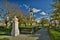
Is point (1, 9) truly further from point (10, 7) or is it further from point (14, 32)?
point (14, 32)

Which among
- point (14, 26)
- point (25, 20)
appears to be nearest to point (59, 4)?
point (14, 26)

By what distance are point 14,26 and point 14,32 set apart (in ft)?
1.96

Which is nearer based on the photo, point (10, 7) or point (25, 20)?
point (10, 7)

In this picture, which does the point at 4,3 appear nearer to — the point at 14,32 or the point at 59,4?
the point at 14,32

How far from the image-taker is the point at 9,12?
77.3ft

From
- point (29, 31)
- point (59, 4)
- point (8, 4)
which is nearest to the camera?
point (59, 4)

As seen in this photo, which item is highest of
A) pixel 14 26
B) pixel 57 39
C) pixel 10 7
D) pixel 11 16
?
pixel 10 7

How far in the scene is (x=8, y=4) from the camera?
81.9 feet

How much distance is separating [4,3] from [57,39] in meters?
18.4

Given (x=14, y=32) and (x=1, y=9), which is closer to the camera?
(x=14, y=32)

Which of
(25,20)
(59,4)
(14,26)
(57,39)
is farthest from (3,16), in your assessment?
(57,39)

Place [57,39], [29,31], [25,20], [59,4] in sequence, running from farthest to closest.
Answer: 1. [25,20]
2. [29,31]
3. [59,4]
4. [57,39]

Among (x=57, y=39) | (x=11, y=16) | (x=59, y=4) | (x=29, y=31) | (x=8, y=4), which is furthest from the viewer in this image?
(x=8, y=4)

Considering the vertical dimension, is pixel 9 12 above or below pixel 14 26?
above
